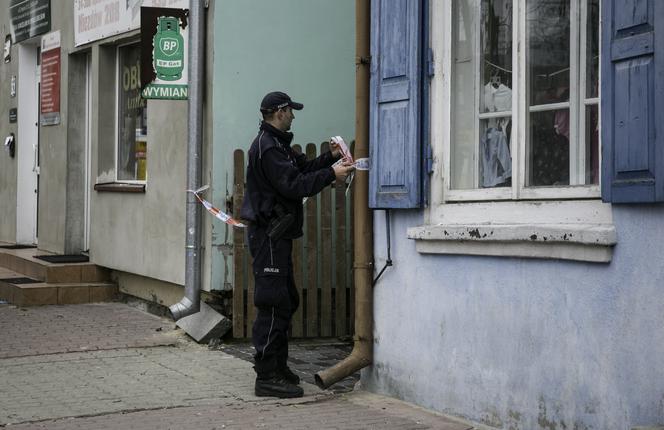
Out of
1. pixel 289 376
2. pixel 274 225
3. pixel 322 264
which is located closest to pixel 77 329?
pixel 322 264

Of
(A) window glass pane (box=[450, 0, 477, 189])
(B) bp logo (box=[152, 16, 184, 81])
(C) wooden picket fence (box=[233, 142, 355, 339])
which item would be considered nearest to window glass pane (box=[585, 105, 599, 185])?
(A) window glass pane (box=[450, 0, 477, 189])

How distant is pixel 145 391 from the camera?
7.17 metres

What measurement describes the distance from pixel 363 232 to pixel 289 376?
110 centimetres

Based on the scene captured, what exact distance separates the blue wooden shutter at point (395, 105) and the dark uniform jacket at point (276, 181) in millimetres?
366

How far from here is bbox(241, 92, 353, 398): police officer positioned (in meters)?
6.83

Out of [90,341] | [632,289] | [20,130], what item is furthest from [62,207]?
[632,289]

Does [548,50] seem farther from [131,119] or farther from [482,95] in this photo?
[131,119]

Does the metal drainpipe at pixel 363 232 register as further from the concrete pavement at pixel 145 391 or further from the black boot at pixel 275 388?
the concrete pavement at pixel 145 391

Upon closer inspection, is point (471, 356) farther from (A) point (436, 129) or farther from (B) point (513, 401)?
(A) point (436, 129)

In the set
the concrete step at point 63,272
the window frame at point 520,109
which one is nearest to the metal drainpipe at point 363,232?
the window frame at point 520,109

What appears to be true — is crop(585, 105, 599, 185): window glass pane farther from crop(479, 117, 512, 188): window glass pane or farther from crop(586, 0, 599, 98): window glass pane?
crop(479, 117, 512, 188): window glass pane

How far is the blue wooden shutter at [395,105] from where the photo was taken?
6660 mm

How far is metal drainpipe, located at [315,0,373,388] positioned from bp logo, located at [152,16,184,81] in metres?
2.62

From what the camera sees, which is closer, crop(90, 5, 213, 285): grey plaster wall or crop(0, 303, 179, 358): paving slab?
crop(0, 303, 179, 358): paving slab
